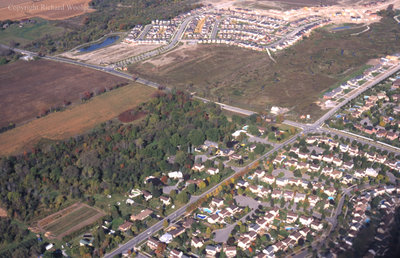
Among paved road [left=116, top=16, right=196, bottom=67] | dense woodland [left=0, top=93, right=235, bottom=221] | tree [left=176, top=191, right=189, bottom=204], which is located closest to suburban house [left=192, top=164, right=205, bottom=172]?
dense woodland [left=0, top=93, right=235, bottom=221]

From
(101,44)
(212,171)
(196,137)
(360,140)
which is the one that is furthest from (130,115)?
(101,44)

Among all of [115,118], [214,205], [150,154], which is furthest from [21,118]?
[214,205]

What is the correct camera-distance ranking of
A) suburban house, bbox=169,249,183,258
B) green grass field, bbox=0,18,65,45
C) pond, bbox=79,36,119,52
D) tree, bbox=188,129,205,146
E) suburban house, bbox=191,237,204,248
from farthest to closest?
1. green grass field, bbox=0,18,65,45
2. pond, bbox=79,36,119,52
3. tree, bbox=188,129,205,146
4. suburban house, bbox=191,237,204,248
5. suburban house, bbox=169,249,183,258

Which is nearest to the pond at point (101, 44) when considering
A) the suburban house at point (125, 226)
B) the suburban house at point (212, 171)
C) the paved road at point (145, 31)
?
the paved road at point (145, 31)

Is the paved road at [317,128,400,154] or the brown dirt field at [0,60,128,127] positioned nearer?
the paved road at [317,128,400,154]

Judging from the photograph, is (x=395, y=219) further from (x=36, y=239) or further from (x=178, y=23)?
(x=178, y=23)

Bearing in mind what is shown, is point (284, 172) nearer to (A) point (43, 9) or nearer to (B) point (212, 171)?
(B) point (212, 171)

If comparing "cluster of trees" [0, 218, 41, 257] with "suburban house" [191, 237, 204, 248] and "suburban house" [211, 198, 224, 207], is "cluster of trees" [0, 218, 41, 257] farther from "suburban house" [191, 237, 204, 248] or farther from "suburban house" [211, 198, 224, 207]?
"suburban house" [211, 198, 224, 207]
